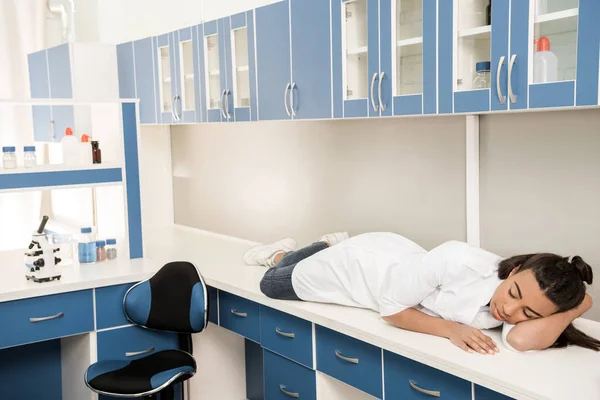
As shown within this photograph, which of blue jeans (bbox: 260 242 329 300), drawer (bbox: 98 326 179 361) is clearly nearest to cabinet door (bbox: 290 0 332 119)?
blue jeans (bbox: 260 242 329 300)

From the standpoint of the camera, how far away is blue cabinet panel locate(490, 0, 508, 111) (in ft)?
6.88

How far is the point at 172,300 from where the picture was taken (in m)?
3.02

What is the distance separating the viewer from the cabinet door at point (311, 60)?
2.78 m

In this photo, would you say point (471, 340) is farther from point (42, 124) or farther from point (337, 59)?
point (42, 124)

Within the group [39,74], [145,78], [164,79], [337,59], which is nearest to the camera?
[337,59]

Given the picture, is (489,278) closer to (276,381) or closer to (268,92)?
(276,381)

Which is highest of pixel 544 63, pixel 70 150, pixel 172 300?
pixel 544 63

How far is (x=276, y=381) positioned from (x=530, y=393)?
4.12 ft

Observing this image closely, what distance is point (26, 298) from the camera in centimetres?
296

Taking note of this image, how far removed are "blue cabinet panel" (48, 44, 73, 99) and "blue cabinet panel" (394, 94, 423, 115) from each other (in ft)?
8.43

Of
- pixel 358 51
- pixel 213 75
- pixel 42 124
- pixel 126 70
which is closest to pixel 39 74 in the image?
pixel 42 124

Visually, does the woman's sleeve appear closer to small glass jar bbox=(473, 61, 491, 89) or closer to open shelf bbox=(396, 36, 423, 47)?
small glass jar bbox=(473, 61, 491, 89)

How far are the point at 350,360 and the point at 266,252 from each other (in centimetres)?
100

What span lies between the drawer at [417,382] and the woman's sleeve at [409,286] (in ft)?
0.51
